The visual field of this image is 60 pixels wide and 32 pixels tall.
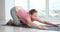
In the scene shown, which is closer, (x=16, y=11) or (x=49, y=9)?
(x=16, y=11)

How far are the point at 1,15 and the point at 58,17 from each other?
7.16 ft

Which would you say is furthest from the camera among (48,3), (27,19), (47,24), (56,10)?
(48,3)

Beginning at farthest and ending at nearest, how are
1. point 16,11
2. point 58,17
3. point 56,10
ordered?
point 56,10 < point 58,17 < point 16,11

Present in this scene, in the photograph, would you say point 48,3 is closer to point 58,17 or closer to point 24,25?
point 58,17

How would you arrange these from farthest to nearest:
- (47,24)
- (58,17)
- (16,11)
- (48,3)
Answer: (48,3)
(58,17)
(16,11)
(47,24)

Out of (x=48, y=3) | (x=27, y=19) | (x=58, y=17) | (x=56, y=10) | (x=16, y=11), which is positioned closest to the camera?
(x=27, y=19)

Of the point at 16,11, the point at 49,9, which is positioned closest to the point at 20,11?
the point at 16,11

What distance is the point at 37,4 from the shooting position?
20.5ft

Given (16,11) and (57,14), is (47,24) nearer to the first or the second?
(16,11)

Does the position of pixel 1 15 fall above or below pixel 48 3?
below

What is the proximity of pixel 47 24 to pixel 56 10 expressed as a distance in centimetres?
346

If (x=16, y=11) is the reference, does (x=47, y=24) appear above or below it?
below

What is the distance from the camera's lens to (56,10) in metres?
6.14

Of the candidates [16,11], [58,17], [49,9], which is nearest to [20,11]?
[16,11]
